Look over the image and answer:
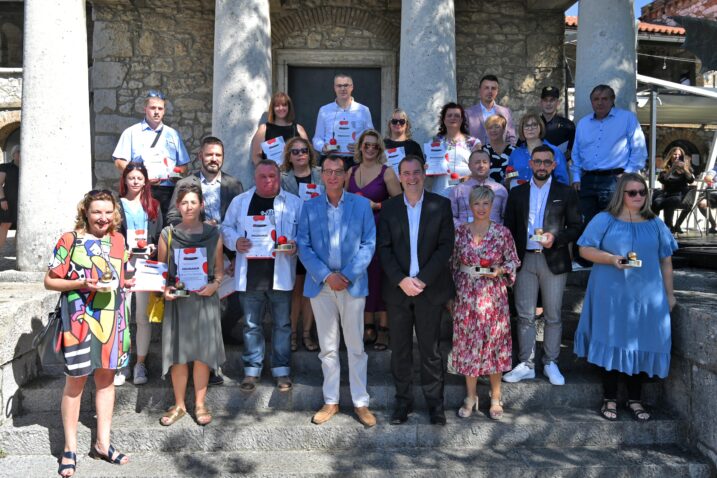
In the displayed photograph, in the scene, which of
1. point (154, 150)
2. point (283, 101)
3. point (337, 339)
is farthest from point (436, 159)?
point (154, 150)

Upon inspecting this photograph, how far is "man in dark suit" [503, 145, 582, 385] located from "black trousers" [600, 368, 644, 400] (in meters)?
0.32

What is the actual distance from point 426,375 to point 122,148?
3.47m

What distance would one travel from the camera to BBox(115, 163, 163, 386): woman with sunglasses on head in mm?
4496

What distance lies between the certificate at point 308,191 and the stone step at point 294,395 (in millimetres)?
1516

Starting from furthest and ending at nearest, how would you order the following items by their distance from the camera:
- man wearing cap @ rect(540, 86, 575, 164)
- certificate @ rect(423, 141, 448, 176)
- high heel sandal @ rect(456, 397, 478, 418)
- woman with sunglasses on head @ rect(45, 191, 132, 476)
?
man wearing cap @ rect(540, 86, 575, 164)
certificate @ rect(423, 141, 448, 176)
high heel sandal @ rect(456, 397, 478, 418)
woman with sunglasses on head @ rect(45, 191, 132, 476)

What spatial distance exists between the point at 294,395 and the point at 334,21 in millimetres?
7281

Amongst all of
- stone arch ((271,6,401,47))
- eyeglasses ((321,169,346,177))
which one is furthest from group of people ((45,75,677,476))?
stone arch ((271,6,401,47))

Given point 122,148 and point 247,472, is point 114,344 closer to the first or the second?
point 247,472

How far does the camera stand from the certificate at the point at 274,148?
17.7ft

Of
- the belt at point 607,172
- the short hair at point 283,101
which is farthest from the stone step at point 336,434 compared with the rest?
the short hair at point 283,101

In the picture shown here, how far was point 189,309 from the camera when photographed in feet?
13.9

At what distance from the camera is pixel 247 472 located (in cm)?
387

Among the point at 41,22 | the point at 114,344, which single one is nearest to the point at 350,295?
the point at 114,344

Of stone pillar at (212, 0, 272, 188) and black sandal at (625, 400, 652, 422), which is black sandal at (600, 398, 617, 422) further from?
stone pillar at (212, 0, 272, 188)
